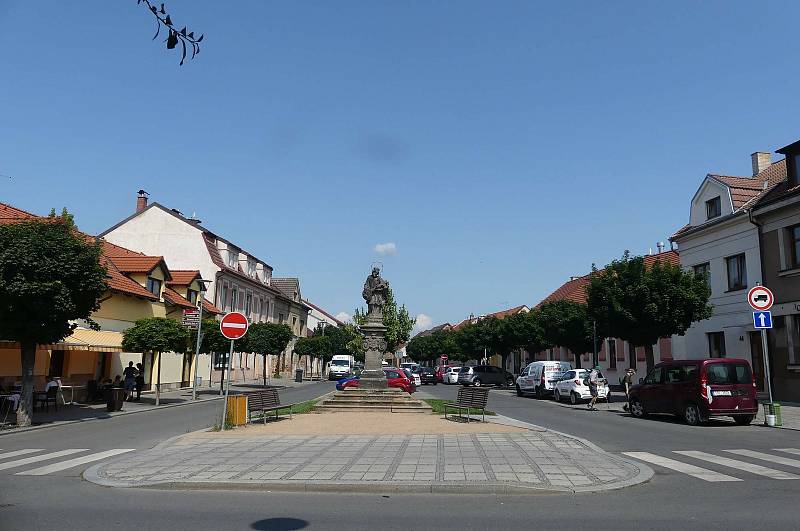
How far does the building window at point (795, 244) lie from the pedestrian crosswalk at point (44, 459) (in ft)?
83.2

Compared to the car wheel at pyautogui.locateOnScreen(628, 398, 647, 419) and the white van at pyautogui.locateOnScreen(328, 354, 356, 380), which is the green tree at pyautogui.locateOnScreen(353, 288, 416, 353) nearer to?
the white van at pyautogui.locateOnScreen(328, 354, 356, 380)

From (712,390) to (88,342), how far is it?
22.6 m

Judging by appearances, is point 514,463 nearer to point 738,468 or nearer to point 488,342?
point 738,468

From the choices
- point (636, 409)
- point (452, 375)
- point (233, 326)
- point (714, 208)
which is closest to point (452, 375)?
point (452, 375)

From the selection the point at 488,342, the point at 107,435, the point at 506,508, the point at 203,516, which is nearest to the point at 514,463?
the point at 506,508

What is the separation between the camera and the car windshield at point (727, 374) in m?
17.7

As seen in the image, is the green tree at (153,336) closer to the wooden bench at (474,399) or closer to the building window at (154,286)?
the building window at (154,286)

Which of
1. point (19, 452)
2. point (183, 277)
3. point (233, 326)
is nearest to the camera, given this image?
point (19, 452)

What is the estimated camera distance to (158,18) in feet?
14.6

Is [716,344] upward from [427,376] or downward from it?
upward

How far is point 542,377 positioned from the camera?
103 feet

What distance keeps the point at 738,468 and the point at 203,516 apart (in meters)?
8.70

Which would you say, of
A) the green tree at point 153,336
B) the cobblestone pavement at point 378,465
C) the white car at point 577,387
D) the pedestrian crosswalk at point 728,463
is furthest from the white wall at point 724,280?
the green tree at point 153,336

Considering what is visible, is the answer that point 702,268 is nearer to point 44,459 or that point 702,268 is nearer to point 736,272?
point 736,272
